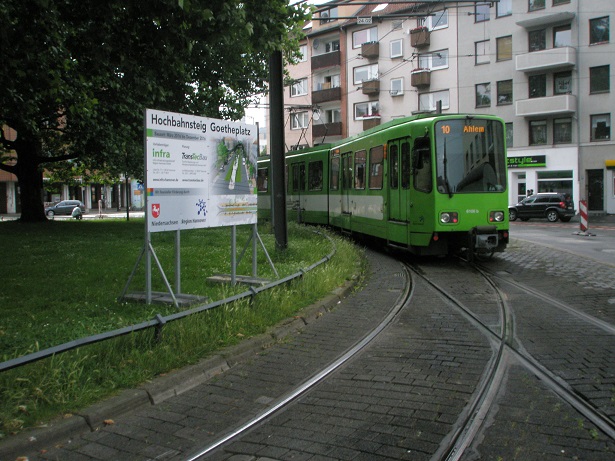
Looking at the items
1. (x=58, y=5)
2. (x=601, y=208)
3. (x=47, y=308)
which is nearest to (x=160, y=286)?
(x=47, y=308)

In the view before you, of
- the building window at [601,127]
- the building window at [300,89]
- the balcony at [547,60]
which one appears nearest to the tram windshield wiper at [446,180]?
the building window at [601,127]

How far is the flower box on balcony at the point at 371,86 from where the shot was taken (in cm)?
4719

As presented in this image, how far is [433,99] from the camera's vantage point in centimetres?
4419

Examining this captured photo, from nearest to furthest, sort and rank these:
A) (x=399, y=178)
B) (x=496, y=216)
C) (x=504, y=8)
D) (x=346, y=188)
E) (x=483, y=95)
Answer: (x=496, y=216) < (x=399, y=178) < (x=346, y=188) < (x=504, y=8) < (x=483, y=95)

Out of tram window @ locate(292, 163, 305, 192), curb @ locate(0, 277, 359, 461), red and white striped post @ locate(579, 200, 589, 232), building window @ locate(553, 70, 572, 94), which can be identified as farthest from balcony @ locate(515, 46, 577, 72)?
curb @ locate(0, 277, 359, 461)

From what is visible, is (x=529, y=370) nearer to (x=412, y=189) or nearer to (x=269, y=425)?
(x=269, y=425)

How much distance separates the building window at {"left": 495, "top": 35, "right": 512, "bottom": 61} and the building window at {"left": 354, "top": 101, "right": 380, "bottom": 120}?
10810 mm

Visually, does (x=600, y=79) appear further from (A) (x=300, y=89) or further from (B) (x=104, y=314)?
(B) (x=104, y=314)

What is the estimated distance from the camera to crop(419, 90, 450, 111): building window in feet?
142

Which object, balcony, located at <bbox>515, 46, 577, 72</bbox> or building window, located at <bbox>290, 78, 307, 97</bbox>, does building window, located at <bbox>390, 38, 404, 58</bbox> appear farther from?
building window, located at <bbox>290, 78, 307, 97</bbox>

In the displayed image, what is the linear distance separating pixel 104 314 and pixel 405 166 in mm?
7854

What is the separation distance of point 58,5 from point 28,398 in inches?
287

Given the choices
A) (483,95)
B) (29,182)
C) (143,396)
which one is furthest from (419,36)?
(143,396)

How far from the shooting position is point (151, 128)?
698 centimetres
